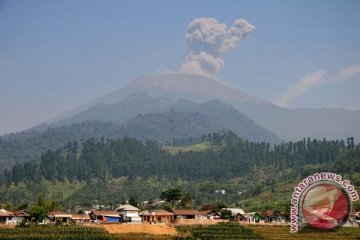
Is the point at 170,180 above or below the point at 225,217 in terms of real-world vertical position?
above

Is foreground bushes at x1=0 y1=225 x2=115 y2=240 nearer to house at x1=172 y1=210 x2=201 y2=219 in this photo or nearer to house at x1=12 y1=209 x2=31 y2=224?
house at x1=12 y1=209 x2=31 y2=224

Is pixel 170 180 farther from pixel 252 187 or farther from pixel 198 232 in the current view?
pixel 198 232

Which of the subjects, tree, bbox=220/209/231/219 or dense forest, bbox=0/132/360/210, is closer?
tree, bbox=220/209/231/219

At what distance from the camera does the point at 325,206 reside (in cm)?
6819

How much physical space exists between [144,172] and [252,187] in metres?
47.9

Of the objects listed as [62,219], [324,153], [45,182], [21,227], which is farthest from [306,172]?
[21,227]

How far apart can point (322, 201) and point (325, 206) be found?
0.87 m

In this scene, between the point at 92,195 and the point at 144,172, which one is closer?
the point at 92,195

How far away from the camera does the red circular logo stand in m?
66.2

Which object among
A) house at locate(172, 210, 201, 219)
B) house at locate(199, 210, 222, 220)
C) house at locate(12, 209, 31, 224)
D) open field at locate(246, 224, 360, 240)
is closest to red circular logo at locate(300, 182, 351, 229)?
open field at locate(246, 224, 360, 240)

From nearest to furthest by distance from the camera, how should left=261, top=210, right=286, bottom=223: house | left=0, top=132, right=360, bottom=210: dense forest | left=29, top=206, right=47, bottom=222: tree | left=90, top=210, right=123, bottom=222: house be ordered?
left=29, top=206, right=47, bottom=222: tree, left=90, top=210, right=123, bottom=222: house, left=261, top=210, right=286, bottom=223: house, left=0, top=132, right=360, bottom=210: dense forest

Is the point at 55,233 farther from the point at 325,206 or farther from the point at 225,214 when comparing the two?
the point at 225,214

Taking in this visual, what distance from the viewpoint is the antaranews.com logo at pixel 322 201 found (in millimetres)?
64312

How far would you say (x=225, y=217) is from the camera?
84125 mm
